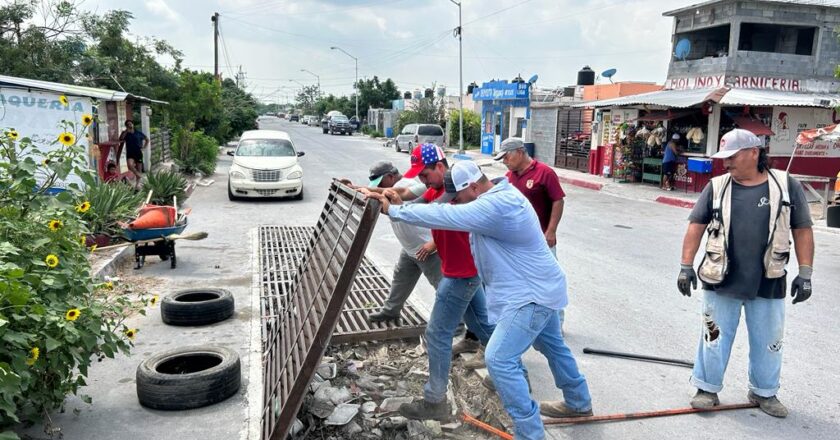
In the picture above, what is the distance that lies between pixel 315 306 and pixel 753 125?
16580 mm

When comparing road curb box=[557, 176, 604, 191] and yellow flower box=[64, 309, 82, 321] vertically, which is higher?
yellow flower box=[64, 309, 82, 321]

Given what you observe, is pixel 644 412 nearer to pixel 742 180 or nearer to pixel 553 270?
pixel 553 270

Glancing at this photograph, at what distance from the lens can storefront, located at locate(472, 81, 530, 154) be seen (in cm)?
2966

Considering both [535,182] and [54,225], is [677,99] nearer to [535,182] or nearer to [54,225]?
[535,182]

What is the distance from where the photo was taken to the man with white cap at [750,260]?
417cm

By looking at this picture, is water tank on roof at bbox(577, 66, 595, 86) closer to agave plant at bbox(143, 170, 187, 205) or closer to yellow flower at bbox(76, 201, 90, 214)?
agave plant at bbox(143, 170, 187, 205)

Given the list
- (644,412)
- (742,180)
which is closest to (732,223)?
(742,180)

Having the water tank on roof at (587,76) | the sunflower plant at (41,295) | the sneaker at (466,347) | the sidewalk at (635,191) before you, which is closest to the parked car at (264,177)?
the sidewalk at (635,191)

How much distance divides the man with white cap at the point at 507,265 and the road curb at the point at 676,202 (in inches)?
514

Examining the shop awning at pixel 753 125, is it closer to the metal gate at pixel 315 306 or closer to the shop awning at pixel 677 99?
the shop awning at pixel 677 99

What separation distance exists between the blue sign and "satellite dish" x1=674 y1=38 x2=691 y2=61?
25.6 feet

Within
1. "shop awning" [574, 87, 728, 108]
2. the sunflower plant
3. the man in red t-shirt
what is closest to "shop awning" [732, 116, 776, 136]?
"shop awning" [574, 87, 728, 108]

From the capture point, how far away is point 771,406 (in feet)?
14.1

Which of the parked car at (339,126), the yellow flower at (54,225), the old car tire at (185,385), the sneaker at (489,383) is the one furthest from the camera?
the parked car at (339,126)
